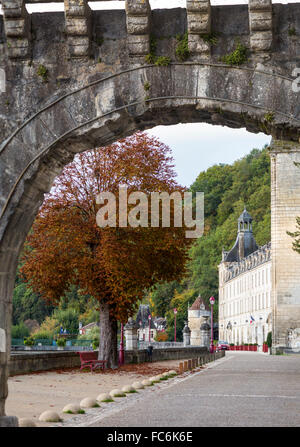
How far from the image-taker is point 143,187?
25547mm

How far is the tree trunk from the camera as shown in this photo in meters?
25.8

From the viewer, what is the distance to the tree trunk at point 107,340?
25781mm

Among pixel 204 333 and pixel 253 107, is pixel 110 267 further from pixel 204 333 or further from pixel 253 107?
pixel 204 333

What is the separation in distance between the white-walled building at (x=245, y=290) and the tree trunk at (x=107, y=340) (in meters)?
46.5

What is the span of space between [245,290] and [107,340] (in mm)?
64149

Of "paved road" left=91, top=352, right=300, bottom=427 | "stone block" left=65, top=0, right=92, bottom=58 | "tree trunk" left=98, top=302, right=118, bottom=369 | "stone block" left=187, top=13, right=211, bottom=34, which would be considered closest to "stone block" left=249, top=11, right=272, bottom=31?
"stone block" left=187, top=13, right=211, bottom=34

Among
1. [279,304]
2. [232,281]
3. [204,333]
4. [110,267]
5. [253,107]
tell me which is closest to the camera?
[253,107]

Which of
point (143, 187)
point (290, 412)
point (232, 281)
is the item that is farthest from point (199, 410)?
point (232, 281)

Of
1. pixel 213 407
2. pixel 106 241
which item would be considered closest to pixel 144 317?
pixel 106 241

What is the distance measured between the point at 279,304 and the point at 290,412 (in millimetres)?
42148

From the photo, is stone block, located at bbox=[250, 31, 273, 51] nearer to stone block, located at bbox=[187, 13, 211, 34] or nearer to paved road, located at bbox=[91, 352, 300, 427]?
stone block, located at bbox=[187, 13, 211, 34]

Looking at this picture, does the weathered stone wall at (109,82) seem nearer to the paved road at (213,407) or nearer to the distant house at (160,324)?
the paved road at (213,407)

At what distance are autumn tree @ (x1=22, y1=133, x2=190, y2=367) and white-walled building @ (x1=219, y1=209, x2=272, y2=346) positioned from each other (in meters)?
46.7

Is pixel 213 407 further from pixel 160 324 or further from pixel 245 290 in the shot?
pixel 160 324
